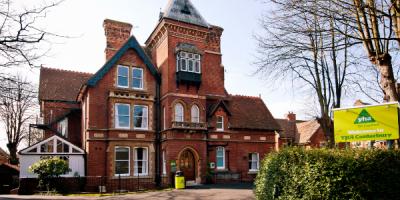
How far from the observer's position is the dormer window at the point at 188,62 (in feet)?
89.5

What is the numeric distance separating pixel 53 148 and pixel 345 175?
2012 cm

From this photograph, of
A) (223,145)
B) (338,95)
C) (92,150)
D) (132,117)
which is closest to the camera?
(338,95)

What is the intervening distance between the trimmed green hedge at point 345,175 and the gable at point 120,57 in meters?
17.7

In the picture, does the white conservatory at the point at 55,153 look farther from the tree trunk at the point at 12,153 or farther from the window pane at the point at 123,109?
the tree trunk at the point at 12,153

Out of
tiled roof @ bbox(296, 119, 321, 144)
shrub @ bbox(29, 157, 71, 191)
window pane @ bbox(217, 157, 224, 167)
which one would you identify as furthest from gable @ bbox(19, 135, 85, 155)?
tiled roof @ bbox(296, 119, 321, 144)

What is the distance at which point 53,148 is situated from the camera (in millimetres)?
24672

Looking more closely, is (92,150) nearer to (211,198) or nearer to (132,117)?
(132,117)

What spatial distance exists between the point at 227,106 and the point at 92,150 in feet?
38.2

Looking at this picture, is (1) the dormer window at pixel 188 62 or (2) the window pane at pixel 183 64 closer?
(1) the dormer window at pixel 188 62

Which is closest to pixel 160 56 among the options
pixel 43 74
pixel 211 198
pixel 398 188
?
pixel 43 74

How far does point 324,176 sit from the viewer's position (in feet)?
36.2

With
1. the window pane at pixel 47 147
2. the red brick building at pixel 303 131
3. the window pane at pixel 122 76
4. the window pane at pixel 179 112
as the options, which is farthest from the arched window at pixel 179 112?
the red brick building at pixel 303 131

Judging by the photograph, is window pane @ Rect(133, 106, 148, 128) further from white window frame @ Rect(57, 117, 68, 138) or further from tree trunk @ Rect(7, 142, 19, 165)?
tree trunk @ Rect(7, 142, 19, 165)

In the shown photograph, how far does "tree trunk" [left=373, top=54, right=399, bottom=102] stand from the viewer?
12.3 meters
